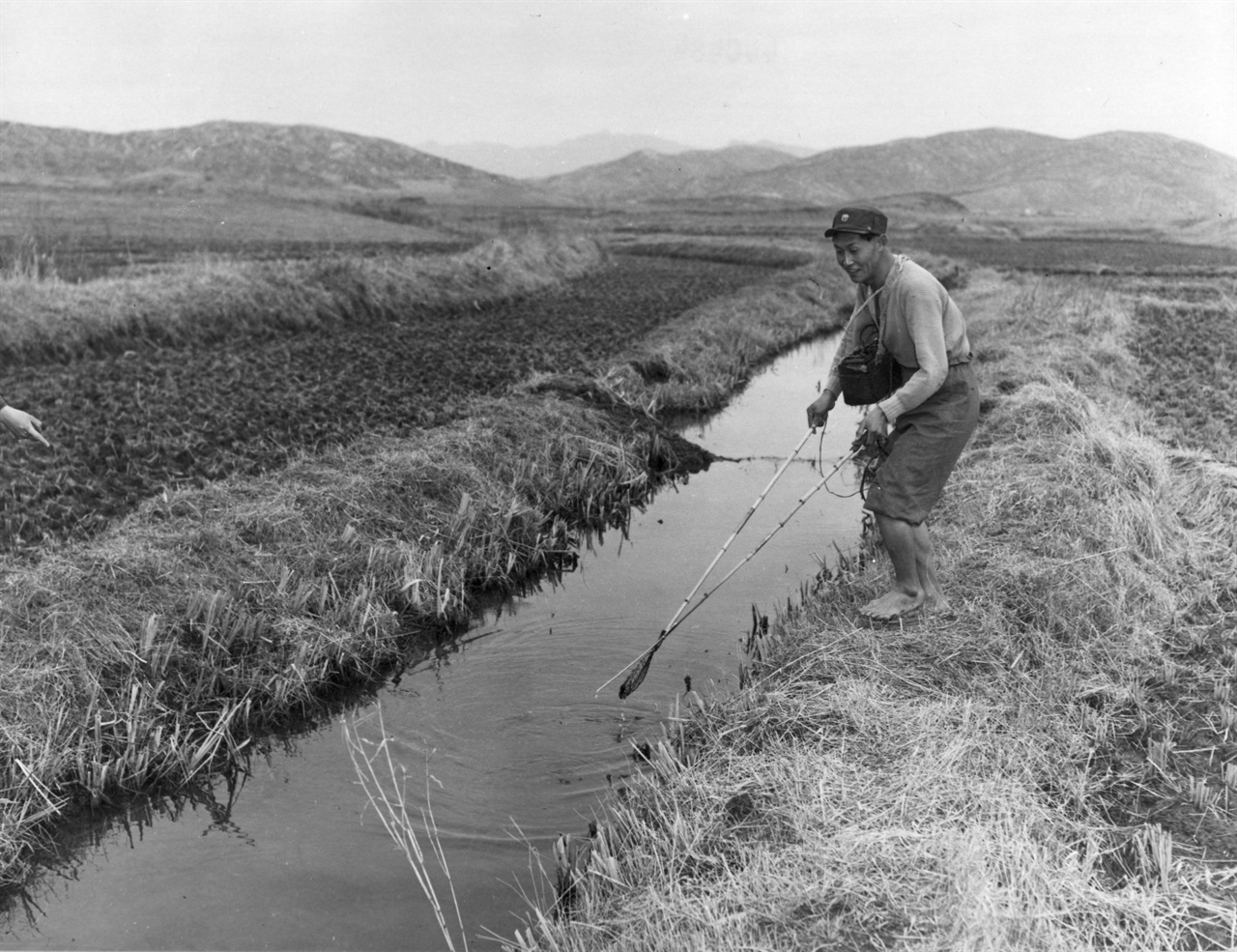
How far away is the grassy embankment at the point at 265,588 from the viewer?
4301mm

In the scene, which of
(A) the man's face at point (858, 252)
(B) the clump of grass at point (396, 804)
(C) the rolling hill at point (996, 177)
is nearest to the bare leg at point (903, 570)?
(A) the man's face at point (858, 252)

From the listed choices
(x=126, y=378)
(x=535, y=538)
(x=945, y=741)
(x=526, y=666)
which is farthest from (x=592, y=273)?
(x=945, y=741)

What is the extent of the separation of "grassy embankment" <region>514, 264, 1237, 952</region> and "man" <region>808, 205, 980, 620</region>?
14.7 inches

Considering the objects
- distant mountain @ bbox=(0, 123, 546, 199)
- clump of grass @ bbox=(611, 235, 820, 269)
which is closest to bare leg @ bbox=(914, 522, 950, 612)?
clump of grass @ bbox=(611, 235, 820, 269)

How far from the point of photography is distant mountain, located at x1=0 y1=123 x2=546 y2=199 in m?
64.6

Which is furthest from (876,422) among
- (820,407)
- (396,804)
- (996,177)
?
(996,177)

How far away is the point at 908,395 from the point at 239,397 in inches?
281

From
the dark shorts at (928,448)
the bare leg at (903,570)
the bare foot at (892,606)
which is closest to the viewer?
the dark shorts at (928,448)

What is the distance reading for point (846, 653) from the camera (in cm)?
462

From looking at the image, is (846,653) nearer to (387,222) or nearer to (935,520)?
(935,520)

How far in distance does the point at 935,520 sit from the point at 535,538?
2724 millimetres

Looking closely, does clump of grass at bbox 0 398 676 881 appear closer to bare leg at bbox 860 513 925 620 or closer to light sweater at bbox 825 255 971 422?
bare leg at bbox 860 513 925 620

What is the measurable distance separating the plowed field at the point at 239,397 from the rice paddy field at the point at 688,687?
0.05 meters

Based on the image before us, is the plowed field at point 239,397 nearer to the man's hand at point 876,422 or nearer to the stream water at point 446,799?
the stream water at point 446,799
